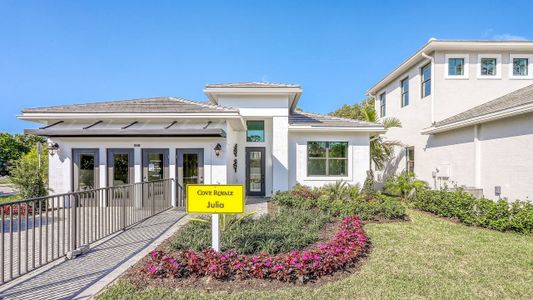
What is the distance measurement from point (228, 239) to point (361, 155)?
978cm

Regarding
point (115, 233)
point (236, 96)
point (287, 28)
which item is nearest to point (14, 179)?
point (115, 233)

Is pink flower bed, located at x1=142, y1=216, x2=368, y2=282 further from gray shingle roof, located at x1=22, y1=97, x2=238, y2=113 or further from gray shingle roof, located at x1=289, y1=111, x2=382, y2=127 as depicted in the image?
gray shingle roof, located at x1=289, y1=111, x2=382, y2=127

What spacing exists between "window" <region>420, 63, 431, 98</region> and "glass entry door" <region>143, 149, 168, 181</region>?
44.3 feet

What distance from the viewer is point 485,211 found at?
8.14 metres

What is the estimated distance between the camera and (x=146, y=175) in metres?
11.1

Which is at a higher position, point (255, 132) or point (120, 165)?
point (255, 132)

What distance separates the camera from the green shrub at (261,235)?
567 cm

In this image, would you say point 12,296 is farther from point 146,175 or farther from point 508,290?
point 508,290

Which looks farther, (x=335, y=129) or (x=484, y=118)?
(x=335, y=129)

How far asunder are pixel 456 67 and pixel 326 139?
7.46 metres

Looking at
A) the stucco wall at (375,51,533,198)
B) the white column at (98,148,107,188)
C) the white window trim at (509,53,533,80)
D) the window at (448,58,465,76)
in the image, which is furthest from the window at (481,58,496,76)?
the white column at (98,148,107,188)

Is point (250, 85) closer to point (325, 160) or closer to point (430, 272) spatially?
point (325, 160)

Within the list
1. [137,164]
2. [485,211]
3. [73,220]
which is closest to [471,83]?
[485,211]

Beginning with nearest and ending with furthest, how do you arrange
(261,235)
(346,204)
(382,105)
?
(261,235) < (346,204) < (382,105)
